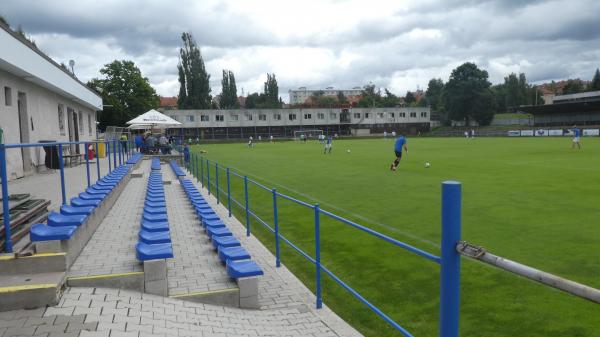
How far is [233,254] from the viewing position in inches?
240

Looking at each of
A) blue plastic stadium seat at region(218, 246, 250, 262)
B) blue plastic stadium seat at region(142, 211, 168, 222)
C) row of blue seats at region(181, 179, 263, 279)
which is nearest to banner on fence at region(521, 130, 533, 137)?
row of blue seats at region(181, 179, 263, 279)

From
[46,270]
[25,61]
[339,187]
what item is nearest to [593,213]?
[339,187]

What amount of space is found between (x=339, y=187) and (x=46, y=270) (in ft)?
38.9

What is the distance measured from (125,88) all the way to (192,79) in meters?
20.5

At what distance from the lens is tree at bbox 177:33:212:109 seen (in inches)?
3332

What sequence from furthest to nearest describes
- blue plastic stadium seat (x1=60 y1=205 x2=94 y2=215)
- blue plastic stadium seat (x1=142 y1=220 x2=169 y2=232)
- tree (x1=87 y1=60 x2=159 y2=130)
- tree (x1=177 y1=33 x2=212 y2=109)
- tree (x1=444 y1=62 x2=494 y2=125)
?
1. tree (x1=444 y1=62 x2=494 y2=125)
2. tree (x1=177 y1=33 x2=212 y2=109)
3. tree (x1=87 y1=60 x2=159 y2=130)
4. blue plastic stadium seat (x1=142 y1=220 x2=169 y2=232)
5. blue plastic stadium seat (x1=60 y1=205 x2=94 y2=215)

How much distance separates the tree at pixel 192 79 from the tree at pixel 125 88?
17.3 metres

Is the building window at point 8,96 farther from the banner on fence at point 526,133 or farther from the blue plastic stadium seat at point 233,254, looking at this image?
the banner on fence at point 526,133

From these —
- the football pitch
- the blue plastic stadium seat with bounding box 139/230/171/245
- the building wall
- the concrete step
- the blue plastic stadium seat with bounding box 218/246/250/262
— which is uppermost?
the building wall

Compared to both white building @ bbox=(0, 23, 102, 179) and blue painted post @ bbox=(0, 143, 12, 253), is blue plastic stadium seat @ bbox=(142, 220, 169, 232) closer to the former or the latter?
blue painted post @ bbox=(0, 143, 12, 253)

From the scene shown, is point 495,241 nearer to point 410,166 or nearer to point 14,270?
point 14,270

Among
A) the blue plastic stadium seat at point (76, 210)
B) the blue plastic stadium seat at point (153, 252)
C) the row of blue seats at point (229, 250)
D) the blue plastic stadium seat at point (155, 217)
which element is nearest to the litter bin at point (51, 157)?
the row of blue seats at point (229, 250)

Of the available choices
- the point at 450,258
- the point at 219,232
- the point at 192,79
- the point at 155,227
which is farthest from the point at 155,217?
the point at 192,79

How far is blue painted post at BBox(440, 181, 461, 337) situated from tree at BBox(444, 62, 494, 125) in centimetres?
9873
